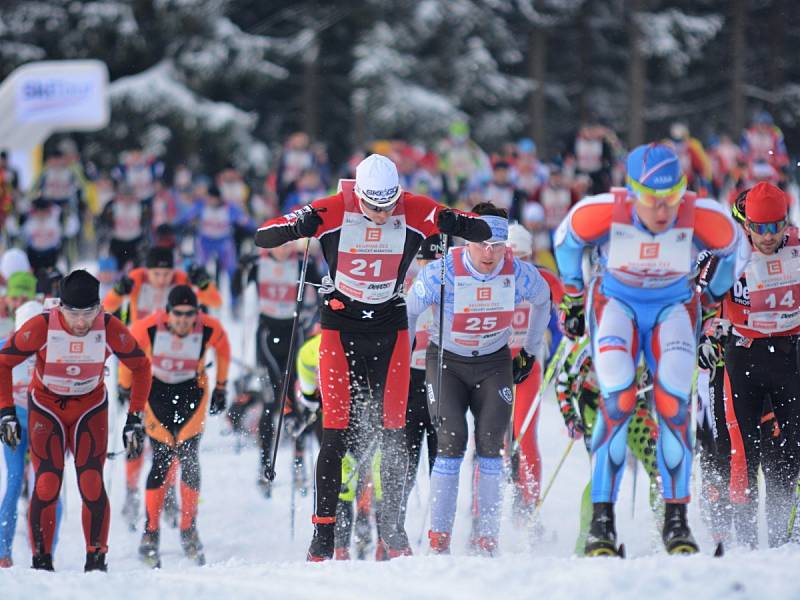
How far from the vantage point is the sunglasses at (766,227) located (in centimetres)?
676

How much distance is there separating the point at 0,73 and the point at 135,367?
22613mm

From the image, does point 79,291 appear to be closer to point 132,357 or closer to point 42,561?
point 132,357

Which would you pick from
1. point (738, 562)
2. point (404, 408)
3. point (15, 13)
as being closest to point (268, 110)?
point (15, 13)

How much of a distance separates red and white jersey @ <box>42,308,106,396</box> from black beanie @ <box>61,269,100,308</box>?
0.68ft

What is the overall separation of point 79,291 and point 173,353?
180cm

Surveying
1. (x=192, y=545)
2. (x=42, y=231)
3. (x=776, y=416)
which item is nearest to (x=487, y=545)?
(x=776, y=416)

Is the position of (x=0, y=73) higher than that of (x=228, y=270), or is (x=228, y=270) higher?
(x=0, y=73)

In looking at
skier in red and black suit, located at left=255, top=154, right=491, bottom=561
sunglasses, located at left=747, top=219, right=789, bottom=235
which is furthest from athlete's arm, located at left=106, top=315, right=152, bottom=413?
sunglasses, located at left=747, top=219, right=789, bottom=235

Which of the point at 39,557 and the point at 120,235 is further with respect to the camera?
the point at 120,235

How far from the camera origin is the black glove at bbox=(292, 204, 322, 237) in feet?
21.1

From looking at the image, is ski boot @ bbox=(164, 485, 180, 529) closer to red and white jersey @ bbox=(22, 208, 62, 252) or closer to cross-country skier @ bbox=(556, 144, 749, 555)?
cross-country skier @ bbox=(556, 144, 749, 555)

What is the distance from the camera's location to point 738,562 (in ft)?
16.6

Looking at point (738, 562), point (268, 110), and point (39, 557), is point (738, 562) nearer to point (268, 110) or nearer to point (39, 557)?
point (39, 557)

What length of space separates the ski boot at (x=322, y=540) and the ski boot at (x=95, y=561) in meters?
1.43
